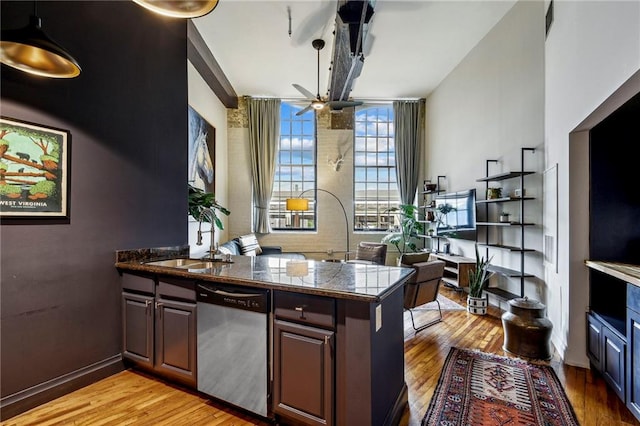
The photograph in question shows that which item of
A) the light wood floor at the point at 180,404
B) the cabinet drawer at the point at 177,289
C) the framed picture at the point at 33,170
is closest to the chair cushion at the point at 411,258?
the light wood floor at the point at 180,404

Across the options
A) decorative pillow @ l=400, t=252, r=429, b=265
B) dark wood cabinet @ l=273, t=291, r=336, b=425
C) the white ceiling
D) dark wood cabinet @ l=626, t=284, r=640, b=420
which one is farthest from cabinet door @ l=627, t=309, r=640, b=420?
the white ceiling

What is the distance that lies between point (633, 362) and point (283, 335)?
7.41ft

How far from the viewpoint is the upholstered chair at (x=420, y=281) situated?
341 centimetres

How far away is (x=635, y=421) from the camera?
1967 millimetres

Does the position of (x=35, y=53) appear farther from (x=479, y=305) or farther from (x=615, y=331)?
(x=479, y=305)

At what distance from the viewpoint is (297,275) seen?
2.05m

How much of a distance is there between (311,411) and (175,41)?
11.7 ft

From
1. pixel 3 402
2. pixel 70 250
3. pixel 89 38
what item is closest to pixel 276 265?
pixel 70 250

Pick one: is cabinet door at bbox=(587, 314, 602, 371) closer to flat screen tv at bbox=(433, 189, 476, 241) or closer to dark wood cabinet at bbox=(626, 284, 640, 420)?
dark wood cabinet at bbox=(626, 284, 640, 420)

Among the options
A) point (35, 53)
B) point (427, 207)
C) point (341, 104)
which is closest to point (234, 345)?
point (35, 53)

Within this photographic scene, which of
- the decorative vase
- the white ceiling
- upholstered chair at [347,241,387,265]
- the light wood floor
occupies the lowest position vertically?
the light wood floor

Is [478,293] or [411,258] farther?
[478,293]

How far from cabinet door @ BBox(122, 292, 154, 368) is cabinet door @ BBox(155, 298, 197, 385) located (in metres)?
0.10

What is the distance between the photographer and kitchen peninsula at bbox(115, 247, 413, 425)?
5.26ft
